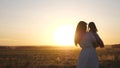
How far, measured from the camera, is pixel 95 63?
10.3 metres

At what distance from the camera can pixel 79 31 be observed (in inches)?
406

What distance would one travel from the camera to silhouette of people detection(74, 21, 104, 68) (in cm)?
1023

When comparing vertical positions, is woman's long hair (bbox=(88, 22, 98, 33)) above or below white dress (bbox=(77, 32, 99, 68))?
above

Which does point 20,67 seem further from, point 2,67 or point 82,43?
point 82,43

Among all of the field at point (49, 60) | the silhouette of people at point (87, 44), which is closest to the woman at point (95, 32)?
the silhouette of people at point (87, 44)

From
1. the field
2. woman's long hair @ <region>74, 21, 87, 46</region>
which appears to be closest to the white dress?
woman's long hair @ <region>74, 21, 87, 46</region>

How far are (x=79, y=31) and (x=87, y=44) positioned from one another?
18.2 inches

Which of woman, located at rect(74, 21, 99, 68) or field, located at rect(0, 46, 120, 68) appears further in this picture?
field, located at rect(0, 46, 120, 68)

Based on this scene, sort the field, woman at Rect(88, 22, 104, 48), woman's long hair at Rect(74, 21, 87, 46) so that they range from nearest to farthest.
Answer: woman at Rect(88, 22, 104, 48) → woman's long hair at Rect(74, 21, 87, 46) → the field

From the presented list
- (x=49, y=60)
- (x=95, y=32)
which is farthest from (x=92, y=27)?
(x=49, y=60)

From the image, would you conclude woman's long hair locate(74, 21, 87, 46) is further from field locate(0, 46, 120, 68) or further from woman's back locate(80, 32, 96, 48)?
field locate(0, 46, 120, 68)

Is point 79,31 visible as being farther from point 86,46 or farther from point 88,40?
point 86,46

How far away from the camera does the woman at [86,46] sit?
10258 millimetres

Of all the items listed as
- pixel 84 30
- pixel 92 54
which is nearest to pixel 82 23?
pixel 84 30
